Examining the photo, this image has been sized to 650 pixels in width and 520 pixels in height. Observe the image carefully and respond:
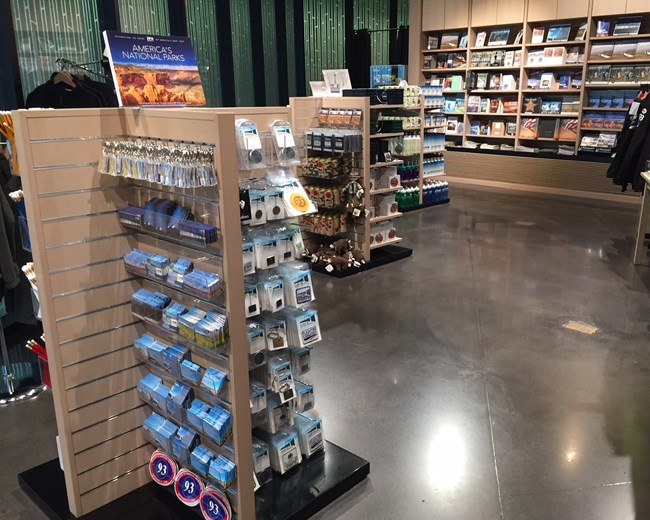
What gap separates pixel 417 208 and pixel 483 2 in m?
4.40

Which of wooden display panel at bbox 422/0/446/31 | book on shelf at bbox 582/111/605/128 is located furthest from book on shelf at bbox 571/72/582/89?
wooden display panel at bbox 422/0/446/31

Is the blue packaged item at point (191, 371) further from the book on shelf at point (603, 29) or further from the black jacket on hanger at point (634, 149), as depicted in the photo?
the book on shelf at point (603, 29)

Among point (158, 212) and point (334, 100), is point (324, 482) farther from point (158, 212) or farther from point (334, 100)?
point (334, 100)

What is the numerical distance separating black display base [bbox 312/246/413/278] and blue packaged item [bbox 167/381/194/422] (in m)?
3.41

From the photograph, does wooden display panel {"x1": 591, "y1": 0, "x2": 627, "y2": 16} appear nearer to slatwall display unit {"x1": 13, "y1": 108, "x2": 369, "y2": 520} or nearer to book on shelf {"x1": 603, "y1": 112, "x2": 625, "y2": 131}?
book on shelf {"x1": 603, "y1": 112, "x2": 625, "y2": 131}

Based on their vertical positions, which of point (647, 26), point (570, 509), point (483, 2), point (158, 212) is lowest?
point (570, 509)

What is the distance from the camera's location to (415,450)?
2.87 metres

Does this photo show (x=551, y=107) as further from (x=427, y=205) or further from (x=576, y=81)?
(x=427, y=205)

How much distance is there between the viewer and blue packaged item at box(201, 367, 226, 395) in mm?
2014

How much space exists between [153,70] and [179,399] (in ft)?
4.20

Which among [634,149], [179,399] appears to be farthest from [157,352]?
[634,149]

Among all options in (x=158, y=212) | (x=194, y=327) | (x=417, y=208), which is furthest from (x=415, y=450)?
(x=417, y=208)

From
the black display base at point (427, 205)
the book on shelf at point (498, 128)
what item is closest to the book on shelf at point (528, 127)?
the book on shelf at point (498, 128)

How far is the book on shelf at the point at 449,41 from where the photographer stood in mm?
10812
